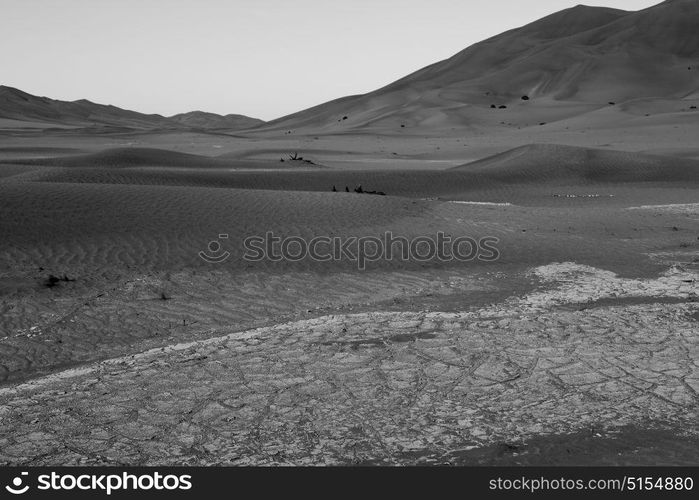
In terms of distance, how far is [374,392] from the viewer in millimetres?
4895

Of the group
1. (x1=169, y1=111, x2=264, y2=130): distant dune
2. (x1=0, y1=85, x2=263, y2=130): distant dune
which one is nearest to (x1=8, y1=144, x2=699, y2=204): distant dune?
(x1=0, y1=85, x2=263, y2=130): distant dune

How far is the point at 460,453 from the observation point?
13.2 feet

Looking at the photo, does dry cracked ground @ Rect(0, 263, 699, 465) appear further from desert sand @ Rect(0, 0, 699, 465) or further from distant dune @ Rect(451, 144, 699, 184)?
distant dune @ Rect(451, 144, 699, 184)

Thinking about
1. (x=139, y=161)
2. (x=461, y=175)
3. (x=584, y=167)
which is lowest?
(x=461, y=175)

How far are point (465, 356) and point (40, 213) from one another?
6.65 m

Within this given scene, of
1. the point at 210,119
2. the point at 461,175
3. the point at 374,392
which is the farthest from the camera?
the point at 210,119

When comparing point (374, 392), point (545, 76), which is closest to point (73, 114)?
point (545, 76)

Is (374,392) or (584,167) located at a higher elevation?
(584,167)

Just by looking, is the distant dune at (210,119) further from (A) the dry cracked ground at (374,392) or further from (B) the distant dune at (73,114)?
(A) the dry cracked ground at (374,392)

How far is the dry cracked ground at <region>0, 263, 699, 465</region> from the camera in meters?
4.09

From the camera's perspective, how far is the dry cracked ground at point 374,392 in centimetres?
409

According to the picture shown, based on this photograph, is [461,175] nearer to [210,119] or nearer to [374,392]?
[374,392]
